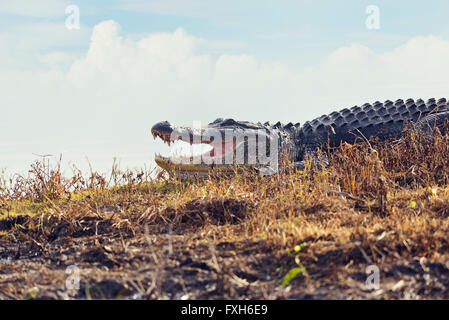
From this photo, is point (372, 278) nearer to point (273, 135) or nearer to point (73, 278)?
point (73, 278)

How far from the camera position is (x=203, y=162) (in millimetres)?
8047

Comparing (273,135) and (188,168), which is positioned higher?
(273,135)

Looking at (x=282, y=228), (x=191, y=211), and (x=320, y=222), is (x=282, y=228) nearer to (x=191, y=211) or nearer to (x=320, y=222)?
(x=320, y=222)

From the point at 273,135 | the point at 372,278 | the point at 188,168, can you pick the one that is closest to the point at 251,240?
the point at 372,278

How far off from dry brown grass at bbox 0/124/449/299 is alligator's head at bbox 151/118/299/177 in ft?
4.01

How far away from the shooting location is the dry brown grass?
3.37 meters

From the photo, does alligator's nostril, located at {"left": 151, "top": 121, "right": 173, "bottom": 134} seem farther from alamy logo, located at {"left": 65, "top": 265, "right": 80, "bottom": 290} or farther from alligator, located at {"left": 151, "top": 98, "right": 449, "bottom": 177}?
alamy logo, located at {"left": 65, "top": 265, "right": 80, "bottom": 290}

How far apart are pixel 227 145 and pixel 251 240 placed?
15.4 feet

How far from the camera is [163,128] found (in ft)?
24.8

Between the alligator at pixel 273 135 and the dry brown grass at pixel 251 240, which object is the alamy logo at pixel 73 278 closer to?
the dry brown grass at pixel 251 240

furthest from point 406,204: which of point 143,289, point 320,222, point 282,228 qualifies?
point 143,289
